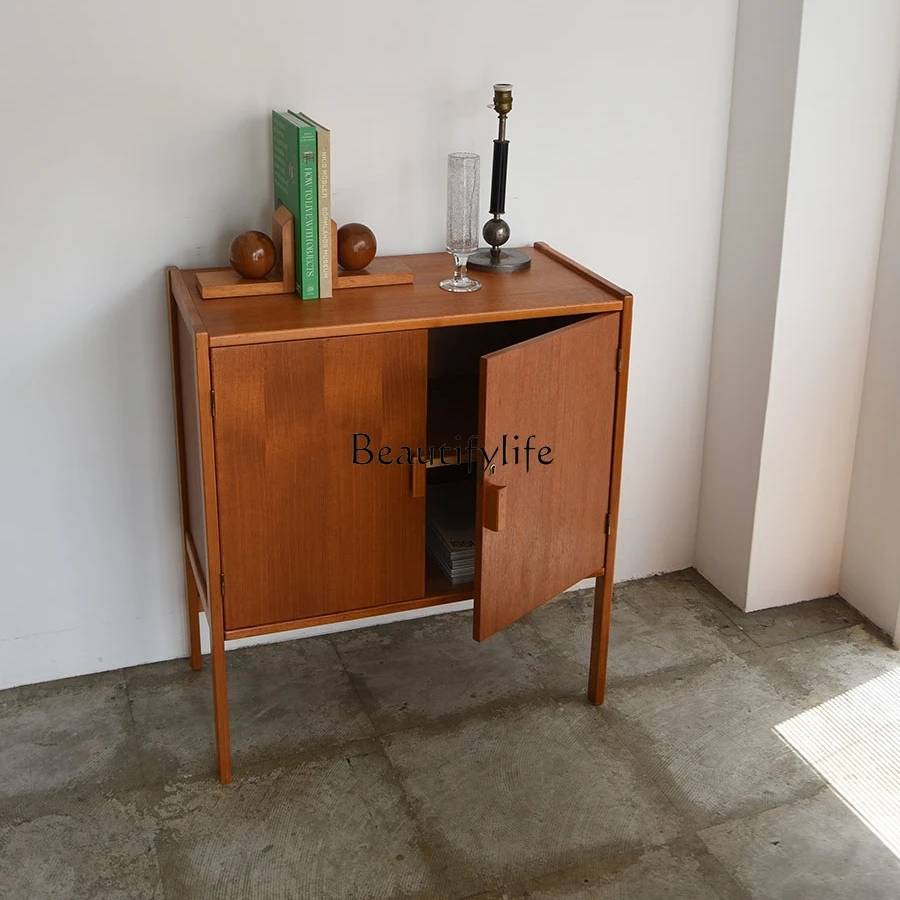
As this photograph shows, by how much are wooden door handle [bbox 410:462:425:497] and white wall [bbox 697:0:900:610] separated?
945 mm

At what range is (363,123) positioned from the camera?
244 cm

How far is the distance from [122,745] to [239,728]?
24cm

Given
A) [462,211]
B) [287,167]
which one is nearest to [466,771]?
[462,211]

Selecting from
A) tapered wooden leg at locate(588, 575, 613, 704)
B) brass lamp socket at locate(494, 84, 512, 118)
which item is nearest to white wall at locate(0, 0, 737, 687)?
brass lamp socket at locate(494, 84, 512, 118)

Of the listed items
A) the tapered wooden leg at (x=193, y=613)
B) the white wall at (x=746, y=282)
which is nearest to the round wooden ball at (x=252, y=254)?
the tapered wooden leg at (x=193, y=613)

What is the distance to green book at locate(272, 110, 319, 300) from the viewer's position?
6.99 feet

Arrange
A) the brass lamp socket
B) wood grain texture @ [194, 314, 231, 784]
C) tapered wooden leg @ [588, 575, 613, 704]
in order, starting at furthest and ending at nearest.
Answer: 1. tapered wooden leg @ [588, 575, 613, 704]
2. the brass lamp socket
3. wood grain texture @ [194, 314, 231, 784]

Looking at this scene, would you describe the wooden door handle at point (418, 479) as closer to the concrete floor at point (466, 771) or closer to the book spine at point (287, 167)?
the book spine at point (287, 167)

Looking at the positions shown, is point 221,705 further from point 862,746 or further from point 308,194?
point 862,746

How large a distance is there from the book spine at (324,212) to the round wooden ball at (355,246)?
95 mm

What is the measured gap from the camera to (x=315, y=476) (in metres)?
2.20

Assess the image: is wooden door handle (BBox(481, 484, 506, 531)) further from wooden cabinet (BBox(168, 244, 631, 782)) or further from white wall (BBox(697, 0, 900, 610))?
white wall (BBox(697, 0, 900, 610))

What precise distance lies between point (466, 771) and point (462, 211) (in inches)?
43.5

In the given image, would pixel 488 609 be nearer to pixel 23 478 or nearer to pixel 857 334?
pixel 23 478
